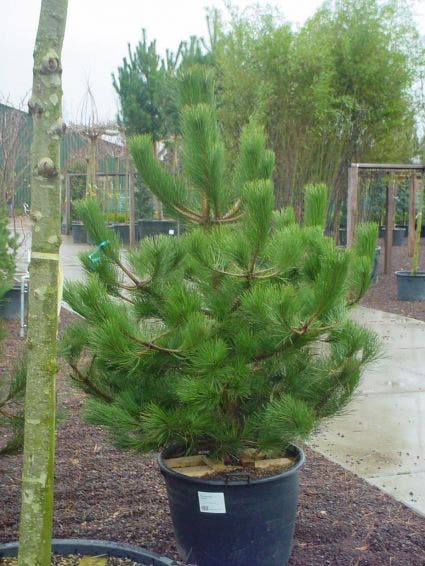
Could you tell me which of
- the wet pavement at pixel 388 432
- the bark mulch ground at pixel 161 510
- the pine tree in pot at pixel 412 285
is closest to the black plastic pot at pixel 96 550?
the bark mulch ground at pixel 161 510

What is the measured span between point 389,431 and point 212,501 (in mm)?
2339

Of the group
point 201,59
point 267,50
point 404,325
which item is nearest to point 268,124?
point 267,50

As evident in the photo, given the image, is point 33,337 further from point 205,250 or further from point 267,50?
point 267,50

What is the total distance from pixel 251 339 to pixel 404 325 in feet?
20.3

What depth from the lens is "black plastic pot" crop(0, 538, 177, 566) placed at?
254 centimetres

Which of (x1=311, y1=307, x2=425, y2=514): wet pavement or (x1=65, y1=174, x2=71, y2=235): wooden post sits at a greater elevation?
(x1=65, y1=174, x2=71, y2=235): wooden post

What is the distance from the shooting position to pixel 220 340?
246 centimetres

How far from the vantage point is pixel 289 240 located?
7.97ft

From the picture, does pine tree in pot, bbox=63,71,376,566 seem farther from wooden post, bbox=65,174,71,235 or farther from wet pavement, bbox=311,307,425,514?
wooden post, bbox=65,174,71,235

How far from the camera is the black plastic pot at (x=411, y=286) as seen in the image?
32.3 ft

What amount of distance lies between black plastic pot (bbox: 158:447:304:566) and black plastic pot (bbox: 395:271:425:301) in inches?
296

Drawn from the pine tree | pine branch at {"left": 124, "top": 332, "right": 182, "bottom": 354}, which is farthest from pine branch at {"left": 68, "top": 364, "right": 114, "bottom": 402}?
pine branch at {"left": 124, "top": 332, "right": 182, "bottom": 354}

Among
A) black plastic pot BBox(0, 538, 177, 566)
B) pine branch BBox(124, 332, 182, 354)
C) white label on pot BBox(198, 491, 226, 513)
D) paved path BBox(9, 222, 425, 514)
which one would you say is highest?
pine branch BBox(124, 332, 182, 354)

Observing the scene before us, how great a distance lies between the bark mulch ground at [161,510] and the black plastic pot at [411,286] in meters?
6.09
